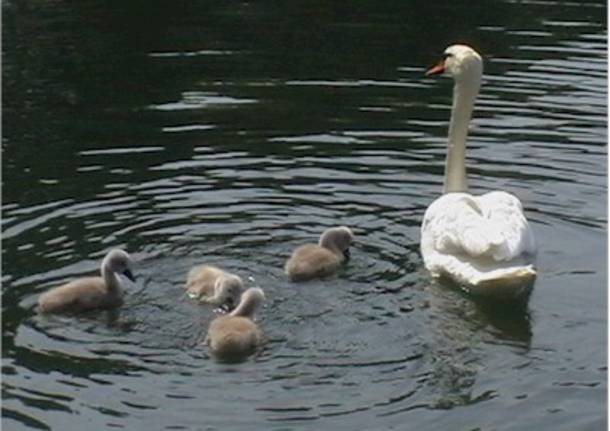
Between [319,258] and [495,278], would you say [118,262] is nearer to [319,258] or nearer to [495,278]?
[319,258]

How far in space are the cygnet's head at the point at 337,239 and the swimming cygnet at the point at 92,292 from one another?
1.36 metres

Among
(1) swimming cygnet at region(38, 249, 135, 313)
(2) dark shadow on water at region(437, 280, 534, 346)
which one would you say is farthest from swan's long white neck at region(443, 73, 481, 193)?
(1) swimming cygnet at region(38, 249, 135, 313)

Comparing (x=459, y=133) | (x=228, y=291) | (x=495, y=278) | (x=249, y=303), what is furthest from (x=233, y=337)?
(x=459, y=133)

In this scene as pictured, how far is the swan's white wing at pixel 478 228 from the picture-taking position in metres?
10.0

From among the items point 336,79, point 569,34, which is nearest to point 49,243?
point 336,79

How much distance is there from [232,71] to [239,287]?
23.4 feet

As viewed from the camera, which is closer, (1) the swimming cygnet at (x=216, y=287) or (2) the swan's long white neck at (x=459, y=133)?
(1) the swimming cygnet at (x=216, y=287)

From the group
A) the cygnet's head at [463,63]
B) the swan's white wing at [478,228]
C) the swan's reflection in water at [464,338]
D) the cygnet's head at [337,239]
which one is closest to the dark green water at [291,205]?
the swan's reflection in water at [464,338]

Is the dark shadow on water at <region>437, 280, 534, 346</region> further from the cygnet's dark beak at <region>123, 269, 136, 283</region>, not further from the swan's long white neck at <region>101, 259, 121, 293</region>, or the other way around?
the swan's long white neck at <region>101, 259, 121, 293</region>

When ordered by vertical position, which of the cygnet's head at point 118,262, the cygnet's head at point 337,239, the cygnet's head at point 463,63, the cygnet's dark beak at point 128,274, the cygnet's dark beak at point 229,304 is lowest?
the cygnet's dark beak at point 229,304

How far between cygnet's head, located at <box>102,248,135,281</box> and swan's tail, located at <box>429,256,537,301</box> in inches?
Answer: 78.6

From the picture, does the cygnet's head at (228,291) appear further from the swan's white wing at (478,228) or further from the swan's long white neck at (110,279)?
the swan's white wing at (478,228)

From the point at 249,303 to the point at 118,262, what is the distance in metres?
1.00

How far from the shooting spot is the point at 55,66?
16.8 m
